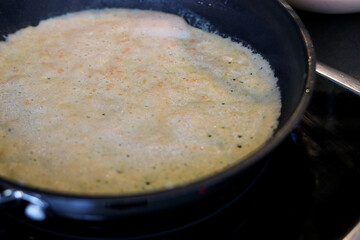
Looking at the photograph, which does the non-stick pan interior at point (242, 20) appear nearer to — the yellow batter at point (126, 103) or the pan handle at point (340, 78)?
the yellow batter at point (126, 103)

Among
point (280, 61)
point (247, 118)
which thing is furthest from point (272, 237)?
point (280, 61)

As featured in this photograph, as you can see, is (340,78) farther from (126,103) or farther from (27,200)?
(27,200)

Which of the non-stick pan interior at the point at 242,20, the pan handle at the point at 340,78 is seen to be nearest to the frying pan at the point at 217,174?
the non-stick pan interior at the point at 242,20

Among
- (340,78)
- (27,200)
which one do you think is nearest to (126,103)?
(27,200)

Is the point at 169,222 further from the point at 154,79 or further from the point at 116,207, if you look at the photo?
the point at 154,79

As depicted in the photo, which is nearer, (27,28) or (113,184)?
(113,184)
